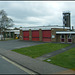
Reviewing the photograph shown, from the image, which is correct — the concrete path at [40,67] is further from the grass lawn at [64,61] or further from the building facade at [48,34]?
the building facade at [48,34]

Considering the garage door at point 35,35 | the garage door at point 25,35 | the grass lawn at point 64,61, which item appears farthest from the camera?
the garage door at point 25,35

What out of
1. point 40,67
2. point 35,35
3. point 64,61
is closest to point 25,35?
point 35,35

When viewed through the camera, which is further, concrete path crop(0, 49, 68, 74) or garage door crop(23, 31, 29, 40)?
garage door crop(23, 31, 29, 40)

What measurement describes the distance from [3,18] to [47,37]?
1764 cm

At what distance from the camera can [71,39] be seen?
2902 centimetres

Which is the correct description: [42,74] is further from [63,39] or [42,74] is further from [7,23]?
[7,23]

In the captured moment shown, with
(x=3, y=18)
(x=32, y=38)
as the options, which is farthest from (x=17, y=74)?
(x=3, y=18)

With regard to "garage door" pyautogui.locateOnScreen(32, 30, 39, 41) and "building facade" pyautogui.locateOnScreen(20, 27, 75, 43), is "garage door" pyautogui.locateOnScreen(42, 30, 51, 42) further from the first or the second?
"garage door" pyautogui.locateOnScreen(32, 30, 39, 41)

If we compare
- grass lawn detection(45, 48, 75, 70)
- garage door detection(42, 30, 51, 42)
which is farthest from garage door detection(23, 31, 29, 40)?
grass lawn detection(45, 48, 75, 70)

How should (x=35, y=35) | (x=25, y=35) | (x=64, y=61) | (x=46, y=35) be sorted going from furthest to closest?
(x=25, y=35), (x=35, y=35), (x=46, y=35), (x=64, y=61)

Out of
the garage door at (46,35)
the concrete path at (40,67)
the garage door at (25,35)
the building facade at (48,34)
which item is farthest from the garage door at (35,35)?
the concrete path at (40,67)

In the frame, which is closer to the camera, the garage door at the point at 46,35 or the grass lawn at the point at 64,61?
the grass lawn at the point at 64,61

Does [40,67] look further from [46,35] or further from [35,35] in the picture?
[35,35]

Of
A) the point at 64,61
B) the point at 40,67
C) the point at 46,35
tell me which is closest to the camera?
the point at 40,67
